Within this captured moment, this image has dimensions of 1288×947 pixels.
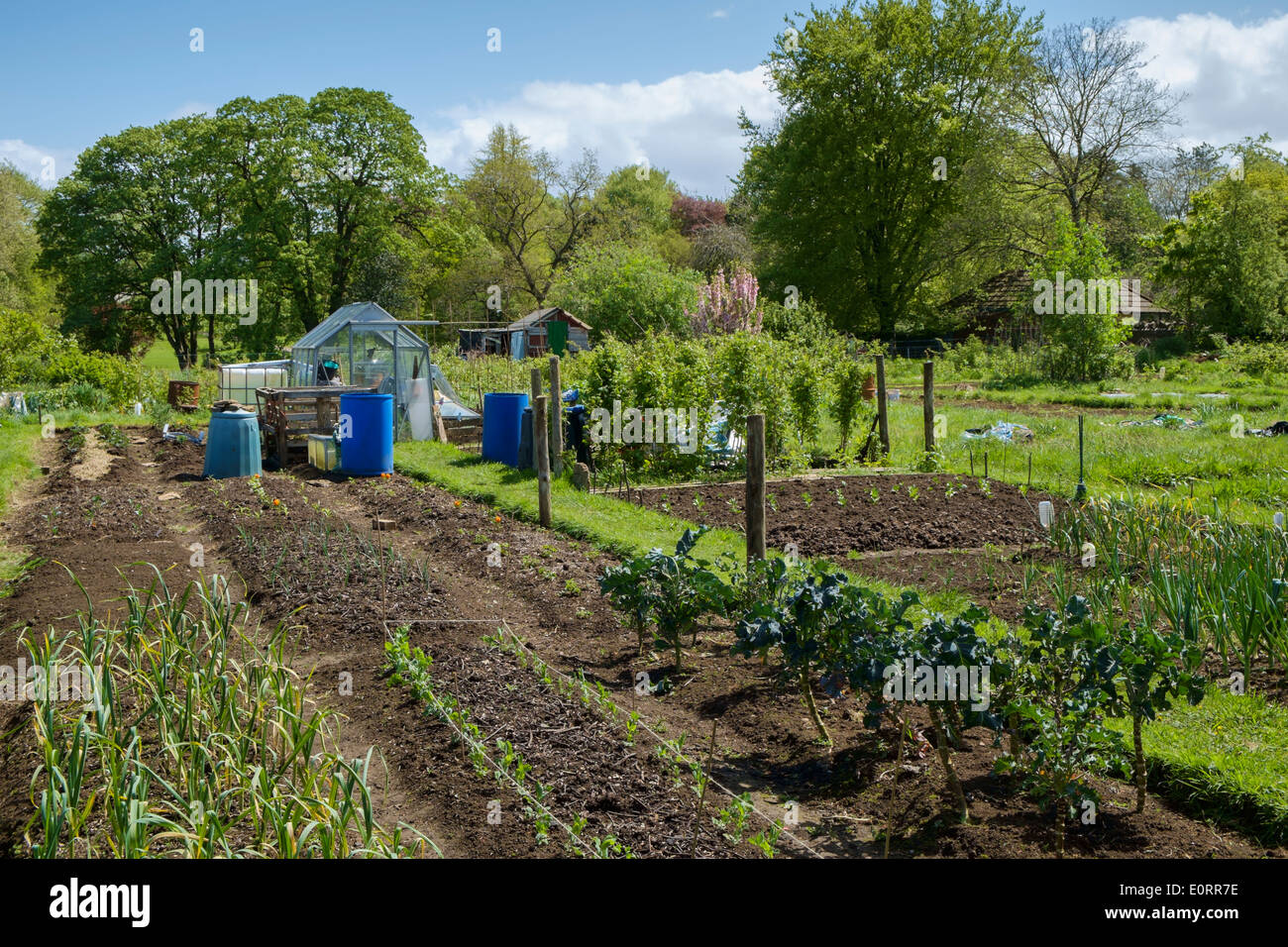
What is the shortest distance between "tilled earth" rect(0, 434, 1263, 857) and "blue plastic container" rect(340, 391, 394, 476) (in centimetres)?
364

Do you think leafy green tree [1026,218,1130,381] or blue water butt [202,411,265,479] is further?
leafy green tree [1026,218,1130,381]

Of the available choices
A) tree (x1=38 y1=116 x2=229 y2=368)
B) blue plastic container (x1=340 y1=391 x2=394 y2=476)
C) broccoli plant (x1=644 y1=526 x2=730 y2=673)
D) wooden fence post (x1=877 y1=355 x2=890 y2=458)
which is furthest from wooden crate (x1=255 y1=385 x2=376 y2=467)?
tree (x1=38 y1=116 x2=229 y2=368)

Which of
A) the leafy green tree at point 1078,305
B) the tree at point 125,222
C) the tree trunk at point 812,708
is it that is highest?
the tree at point 125,222

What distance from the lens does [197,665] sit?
424 cm

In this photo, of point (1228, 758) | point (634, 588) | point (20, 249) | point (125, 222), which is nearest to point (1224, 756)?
point (1228, 758)

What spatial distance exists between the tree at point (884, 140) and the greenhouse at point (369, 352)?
2434cm

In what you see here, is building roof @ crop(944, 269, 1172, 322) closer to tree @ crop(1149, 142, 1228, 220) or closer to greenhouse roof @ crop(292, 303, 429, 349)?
tree @ crop(1149, 142, 1228, 220)

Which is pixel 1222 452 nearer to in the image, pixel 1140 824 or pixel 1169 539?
pixel 1169 539

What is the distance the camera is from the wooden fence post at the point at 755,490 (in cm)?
671

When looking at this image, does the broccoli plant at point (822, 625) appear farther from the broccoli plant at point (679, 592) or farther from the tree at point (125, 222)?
the tree at point (125, 222)

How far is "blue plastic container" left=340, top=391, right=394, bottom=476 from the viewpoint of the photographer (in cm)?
1379

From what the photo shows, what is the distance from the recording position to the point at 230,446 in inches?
531

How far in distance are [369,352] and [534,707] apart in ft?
44.2

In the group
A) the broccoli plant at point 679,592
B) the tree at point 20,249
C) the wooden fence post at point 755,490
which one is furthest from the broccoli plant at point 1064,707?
the tree at point 20,249
